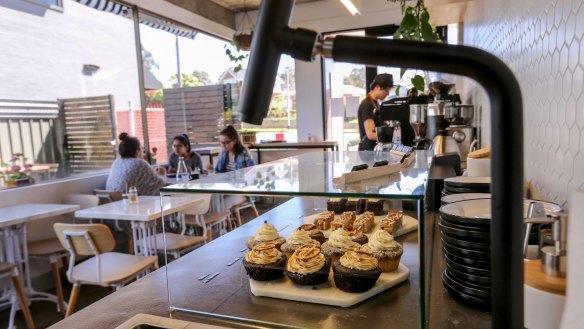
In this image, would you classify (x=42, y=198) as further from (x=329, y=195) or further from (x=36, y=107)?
(x=329, y=195)

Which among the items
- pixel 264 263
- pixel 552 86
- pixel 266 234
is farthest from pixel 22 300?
pixel 552 86

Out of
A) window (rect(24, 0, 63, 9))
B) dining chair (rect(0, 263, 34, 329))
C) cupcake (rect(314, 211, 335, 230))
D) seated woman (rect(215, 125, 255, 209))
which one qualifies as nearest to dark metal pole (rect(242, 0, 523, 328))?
cupcake (rect(314, 211, 335, 230))

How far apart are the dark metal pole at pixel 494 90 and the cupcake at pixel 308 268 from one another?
63 cm

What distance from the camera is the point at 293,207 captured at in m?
1.49

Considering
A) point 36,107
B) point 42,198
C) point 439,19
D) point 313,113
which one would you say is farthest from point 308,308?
point 313,113

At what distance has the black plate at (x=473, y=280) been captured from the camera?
2.52 ft

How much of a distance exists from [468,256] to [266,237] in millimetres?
585

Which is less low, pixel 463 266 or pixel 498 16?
pixel 498 16

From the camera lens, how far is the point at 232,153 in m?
4.68

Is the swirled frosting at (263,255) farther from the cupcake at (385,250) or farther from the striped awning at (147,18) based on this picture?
the striped awning at (147,18)

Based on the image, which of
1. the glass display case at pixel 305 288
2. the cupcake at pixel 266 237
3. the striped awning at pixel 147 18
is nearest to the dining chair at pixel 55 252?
the striped awning at pixel 147 18

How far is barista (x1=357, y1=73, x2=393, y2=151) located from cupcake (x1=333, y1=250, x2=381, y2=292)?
3.19 metres

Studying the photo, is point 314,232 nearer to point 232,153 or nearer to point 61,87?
point 232,153

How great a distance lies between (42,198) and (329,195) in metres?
3.94
